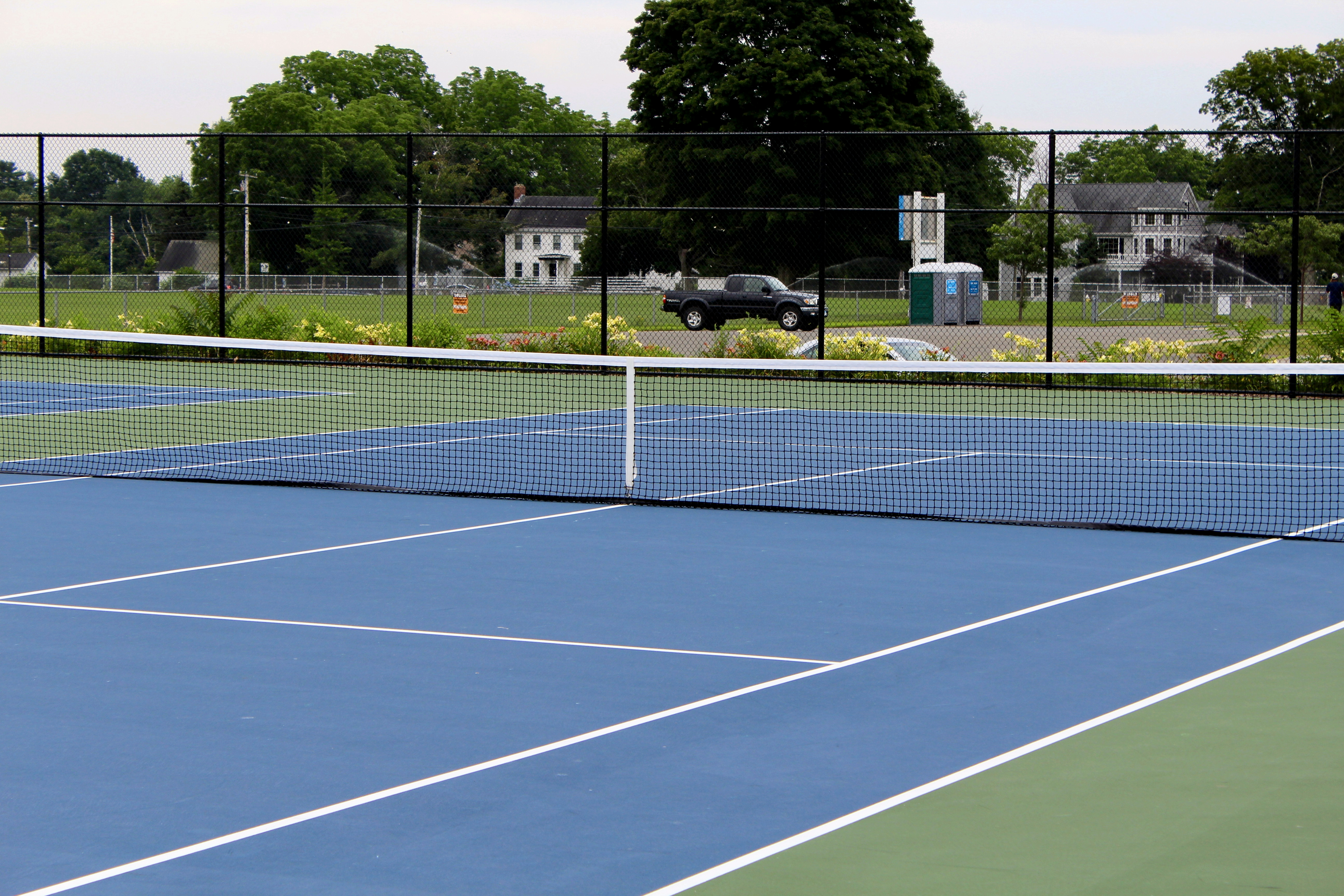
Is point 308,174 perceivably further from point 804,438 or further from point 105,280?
point 804,438

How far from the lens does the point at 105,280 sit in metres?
44.4

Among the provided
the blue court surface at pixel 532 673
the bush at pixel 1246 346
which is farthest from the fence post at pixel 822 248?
the blue court surface at pixel 532 673

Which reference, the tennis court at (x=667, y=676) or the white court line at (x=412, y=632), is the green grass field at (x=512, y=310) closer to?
the tennis court at (x=667, y=676)

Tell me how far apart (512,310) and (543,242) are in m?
35.1

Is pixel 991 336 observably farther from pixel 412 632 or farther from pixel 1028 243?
pixel 412 632

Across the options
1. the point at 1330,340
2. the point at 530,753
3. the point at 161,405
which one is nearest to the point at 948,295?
the point at 1330,340

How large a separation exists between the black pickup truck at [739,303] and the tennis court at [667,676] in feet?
79.7

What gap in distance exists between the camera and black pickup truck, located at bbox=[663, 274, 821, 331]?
38500 millimetres

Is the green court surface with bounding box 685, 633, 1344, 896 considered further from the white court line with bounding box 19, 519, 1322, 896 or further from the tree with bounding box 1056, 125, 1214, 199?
the tree with bounding box 1056, 125, 1214, 199

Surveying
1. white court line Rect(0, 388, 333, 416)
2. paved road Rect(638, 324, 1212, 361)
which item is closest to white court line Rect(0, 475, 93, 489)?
white court line Rect(0, 388, 333, 416)

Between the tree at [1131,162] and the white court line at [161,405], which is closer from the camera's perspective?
the white court line at [161,405]

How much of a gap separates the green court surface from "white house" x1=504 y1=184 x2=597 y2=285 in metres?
16.6

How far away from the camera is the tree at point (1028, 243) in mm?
29281

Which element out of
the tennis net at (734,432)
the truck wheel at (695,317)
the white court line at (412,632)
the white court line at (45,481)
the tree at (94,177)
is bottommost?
the white court line at (412,632)
